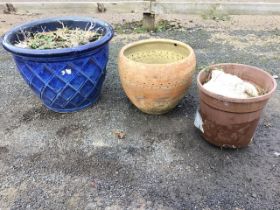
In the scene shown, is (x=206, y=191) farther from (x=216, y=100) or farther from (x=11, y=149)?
(x=11, y=149)

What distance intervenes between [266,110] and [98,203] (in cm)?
178

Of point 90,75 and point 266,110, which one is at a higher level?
point 90,75

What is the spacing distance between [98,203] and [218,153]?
987mm

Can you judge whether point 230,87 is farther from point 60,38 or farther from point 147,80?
point 60,38

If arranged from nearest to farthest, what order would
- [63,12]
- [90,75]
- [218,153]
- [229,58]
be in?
[218,153] → [90,75] → [229,58] → [63,12]

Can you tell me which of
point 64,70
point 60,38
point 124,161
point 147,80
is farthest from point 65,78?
point 124,161

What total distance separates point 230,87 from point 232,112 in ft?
0.69

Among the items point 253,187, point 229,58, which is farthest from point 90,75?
point 229,58

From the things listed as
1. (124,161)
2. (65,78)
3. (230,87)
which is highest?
(230,87)

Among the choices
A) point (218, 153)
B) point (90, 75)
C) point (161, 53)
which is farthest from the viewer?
point (161, 53)

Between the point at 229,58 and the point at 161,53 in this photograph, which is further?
the point at 229,58

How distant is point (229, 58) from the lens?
407 centimetres

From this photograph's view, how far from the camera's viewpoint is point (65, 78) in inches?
113

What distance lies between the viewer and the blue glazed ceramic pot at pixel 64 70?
2.73 metres
